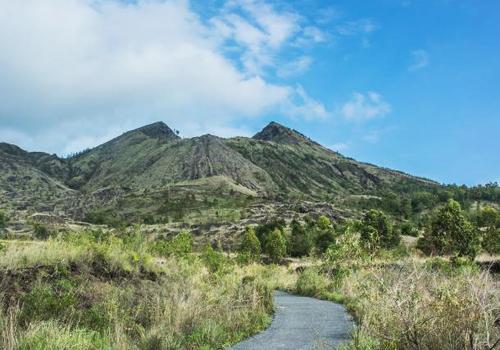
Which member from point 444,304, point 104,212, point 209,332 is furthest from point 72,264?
point 104,212

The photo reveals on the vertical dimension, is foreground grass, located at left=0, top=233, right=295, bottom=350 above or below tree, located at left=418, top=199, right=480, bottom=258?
below

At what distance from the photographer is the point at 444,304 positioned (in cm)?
663

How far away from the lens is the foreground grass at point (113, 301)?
9.05m

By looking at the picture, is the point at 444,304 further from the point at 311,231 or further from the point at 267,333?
the point at 311,231

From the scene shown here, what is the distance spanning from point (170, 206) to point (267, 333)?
141497mm

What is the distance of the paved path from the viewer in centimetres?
990

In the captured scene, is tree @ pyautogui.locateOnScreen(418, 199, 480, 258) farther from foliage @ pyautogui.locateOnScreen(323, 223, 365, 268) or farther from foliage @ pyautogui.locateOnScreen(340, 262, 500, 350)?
foliage @ pyautogui.locateOnScreen(340, 262, 500, 350)

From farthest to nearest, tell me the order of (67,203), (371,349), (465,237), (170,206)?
(67,203) < (170,206) < (465,237) < (371,349)

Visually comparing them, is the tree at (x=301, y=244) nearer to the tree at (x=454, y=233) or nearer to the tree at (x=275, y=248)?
the tree at (x=275, y=248)

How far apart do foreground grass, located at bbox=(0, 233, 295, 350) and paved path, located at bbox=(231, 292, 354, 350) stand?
394mm

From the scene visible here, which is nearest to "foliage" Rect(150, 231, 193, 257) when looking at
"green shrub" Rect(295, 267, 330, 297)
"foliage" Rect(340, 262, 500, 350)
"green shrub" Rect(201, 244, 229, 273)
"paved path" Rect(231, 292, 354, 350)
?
"green shrub" Rect(201, 244, 229, 273)

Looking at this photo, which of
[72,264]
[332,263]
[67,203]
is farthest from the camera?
[67,203]

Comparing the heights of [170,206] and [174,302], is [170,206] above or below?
above

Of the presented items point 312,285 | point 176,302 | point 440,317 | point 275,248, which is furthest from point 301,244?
point 440,317
